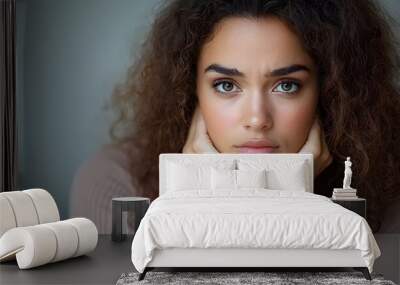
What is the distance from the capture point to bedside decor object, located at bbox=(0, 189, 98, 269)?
5.14 metres

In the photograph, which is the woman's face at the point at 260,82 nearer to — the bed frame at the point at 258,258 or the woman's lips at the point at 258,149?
the woman's lips at the point at 258,149

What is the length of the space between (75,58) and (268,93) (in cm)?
195

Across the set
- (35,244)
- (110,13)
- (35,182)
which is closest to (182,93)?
(110,13)

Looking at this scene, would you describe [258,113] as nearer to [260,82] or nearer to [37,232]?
[260,82]

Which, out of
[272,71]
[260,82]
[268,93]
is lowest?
[268,93]

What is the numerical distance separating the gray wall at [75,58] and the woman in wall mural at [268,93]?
0.19 metres

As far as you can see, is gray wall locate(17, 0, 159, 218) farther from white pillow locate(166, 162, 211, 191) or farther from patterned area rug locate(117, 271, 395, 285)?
patterned area rug locate(117, 271, 395, 285)

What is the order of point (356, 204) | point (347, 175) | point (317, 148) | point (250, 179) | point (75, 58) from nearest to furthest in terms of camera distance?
point (250, 179), point (356, 204), point (347, 175), point (317, 148), point (75, 58)

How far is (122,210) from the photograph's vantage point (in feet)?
21.2

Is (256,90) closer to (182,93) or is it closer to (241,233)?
(182,93)

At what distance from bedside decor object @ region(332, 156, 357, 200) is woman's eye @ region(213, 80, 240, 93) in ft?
4.09

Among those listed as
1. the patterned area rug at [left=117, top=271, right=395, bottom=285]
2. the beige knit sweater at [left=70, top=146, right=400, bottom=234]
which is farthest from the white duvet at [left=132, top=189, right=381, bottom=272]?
the beige knit sweater at [left=70, top=146, right=400, bottom=234]

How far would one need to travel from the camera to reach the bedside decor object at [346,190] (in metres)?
6.38

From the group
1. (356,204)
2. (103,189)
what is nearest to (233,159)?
(356,204)
